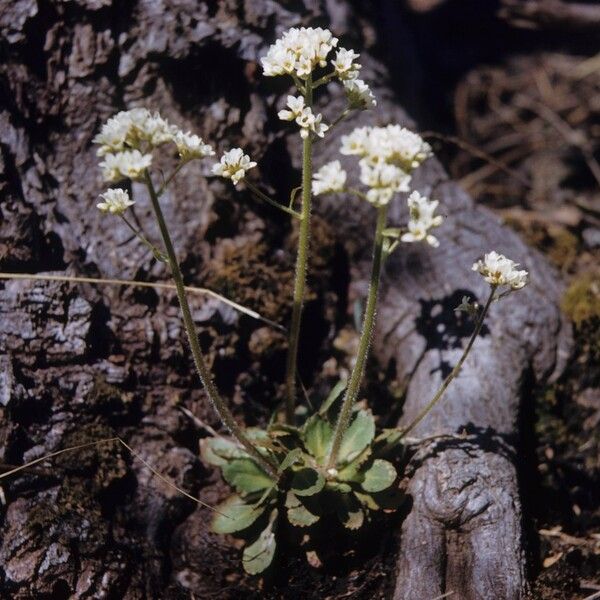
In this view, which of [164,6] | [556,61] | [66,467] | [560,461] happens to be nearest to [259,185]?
[164,6]

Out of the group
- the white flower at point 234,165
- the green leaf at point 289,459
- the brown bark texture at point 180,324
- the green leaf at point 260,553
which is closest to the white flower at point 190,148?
the white flower at point 234,165

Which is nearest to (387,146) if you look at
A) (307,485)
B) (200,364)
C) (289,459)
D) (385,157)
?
(385,157)

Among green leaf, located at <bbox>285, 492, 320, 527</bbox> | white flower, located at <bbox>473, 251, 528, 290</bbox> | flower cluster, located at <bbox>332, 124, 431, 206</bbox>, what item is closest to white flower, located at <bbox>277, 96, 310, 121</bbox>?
flower cluster, located at <bbox>332, 124, 431, 206</bbox>

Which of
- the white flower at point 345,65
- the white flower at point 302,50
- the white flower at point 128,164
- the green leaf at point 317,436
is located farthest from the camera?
the green leaf at point 317,436

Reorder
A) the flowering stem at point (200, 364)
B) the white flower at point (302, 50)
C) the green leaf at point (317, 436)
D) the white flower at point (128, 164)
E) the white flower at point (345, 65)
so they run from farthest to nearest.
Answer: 1. the green leaf at point (317, 436)
2. the white flower at point (345, 65)
3. the white flower at point (302, 50)
4. the flowering stem at point (200, 364)
5. the white flower at point (128, 164)

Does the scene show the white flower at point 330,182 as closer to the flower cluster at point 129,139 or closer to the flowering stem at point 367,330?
the flowering stem at point 367,330

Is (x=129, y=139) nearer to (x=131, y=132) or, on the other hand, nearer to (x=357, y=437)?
(x=131, y=132)

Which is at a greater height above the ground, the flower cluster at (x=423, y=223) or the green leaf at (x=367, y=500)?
the flower cluster at (x=423, y=223)
